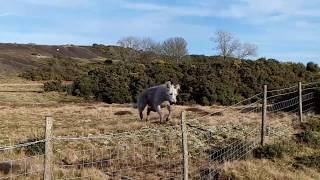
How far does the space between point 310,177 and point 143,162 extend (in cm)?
397

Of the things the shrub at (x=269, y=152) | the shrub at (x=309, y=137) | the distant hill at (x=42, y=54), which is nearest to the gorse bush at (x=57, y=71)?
the distant hill at (x=42, y=54)

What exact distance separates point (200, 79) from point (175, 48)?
37.5m

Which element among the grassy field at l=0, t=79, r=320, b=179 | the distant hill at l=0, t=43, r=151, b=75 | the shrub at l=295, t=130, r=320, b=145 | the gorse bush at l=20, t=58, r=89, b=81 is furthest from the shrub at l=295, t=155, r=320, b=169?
the distant hill at l=0, t=43, r=151, b=75

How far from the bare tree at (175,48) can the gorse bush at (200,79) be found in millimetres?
28879

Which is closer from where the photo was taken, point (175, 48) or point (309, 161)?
point (309, 161)

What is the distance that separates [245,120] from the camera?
1814cm

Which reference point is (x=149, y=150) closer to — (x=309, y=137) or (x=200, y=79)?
(x=309, y=137)

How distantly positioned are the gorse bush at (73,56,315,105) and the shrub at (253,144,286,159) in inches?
662

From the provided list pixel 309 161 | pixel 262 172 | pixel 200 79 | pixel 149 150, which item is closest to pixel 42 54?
pixel 200 79

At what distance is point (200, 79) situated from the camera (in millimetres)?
35031

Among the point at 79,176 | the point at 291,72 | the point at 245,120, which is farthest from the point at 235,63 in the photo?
the point at 79,176

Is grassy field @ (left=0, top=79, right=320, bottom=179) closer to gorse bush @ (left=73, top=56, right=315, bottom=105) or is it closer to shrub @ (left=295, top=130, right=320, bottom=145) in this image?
shrub @ (left=295, top=130, right=320, bottom=145)

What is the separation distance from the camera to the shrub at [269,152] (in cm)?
1462

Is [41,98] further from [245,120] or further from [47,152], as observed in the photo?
[47,152]
